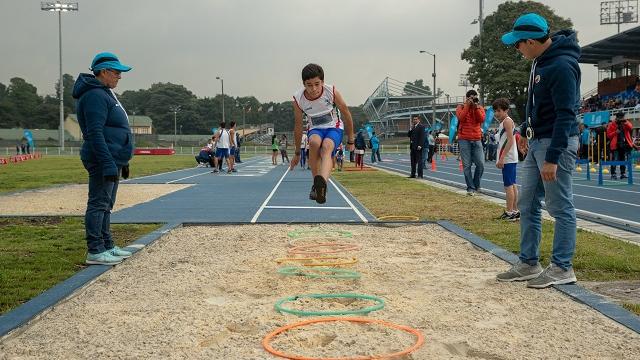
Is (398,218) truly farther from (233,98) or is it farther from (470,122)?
(233,98)

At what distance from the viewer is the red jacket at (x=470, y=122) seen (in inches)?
495

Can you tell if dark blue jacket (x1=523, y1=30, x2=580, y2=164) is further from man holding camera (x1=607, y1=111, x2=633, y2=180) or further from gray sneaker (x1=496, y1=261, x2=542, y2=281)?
man holding camera (x1=607, y1=111, x2=633, y2=180)

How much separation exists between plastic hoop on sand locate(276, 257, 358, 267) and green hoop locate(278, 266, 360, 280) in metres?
0.20

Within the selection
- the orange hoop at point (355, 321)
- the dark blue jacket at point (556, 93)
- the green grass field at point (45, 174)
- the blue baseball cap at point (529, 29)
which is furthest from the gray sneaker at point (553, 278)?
the green grass field at point (45, 174)

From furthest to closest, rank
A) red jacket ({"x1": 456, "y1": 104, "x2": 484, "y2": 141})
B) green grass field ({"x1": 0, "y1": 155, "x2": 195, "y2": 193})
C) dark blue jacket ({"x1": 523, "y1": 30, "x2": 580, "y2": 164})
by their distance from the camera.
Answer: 1. green grass field ({"x1": 0, "y1": 155, "x2": 195, "y2": 193})
2. red jacket ({"x1": 456, "y1": 104, "x2": 484, "y2": 141})
3. dark blue jacket ({"x1": 523, "y1": 30, "x2": 580, "y2": 164})

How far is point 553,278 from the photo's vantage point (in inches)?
200

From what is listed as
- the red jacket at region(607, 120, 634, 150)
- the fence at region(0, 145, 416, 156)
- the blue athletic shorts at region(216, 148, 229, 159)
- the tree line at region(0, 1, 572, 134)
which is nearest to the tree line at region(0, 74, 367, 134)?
the tree line at region(0, 1, 572, 134)

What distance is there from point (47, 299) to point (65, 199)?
32.7 feet

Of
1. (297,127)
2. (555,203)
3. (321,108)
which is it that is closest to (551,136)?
(555,203)

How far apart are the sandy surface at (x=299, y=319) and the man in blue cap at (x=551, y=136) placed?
1.04 ft

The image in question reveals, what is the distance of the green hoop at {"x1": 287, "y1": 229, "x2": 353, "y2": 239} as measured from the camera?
7.99 metres

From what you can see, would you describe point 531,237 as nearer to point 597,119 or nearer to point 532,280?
point 532,280

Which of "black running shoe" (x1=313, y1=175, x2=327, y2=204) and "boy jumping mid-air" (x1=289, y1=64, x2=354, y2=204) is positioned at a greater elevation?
"boy jumping mid-air" (x1=289, y1=64, x2=354, y2=204)

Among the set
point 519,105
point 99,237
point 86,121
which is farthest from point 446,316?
point 519,105
